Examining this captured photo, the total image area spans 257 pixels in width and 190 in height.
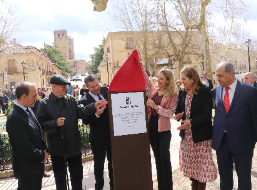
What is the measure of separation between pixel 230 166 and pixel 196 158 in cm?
43

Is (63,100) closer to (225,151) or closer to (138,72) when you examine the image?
(138,72)

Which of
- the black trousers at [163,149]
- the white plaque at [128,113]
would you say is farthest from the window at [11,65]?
the white plaque at [128,113]

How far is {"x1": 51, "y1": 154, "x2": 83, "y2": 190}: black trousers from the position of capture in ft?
9.64

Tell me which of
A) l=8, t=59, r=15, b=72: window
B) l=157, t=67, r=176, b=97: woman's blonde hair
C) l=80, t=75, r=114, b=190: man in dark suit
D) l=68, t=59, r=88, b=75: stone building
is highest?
l=68, t=59, r=88, b=75: stone building

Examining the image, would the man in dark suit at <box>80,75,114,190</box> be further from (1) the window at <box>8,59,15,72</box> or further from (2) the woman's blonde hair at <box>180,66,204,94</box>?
(1) the window at <box>8,59,15,72</box>

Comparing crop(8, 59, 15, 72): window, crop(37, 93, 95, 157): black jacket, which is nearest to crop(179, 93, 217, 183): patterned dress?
crop(37, 93, 95, 157): black jacket

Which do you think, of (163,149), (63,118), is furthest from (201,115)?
(63,118)

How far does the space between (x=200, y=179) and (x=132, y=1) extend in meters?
15.2

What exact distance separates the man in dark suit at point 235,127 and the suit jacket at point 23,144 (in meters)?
2.25

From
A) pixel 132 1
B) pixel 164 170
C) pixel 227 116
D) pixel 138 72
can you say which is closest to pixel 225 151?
pixel 227 116

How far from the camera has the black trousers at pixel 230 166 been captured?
8.56 ft

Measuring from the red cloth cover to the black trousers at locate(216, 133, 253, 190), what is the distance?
1.36 m

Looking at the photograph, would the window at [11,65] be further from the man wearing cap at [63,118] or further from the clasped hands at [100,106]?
the clasped hands at [100,106]

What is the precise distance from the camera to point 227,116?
2.66 metres
